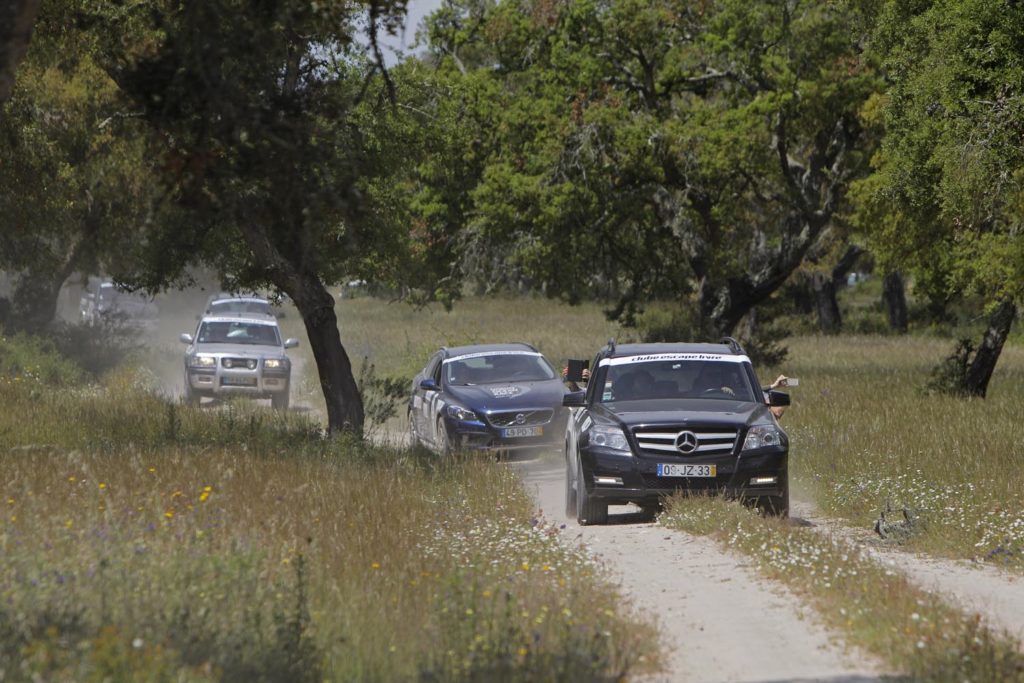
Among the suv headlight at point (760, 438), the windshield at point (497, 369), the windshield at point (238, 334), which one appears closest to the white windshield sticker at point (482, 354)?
the windshield at point (497, 369)

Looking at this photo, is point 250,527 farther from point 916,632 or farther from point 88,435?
point 88,435

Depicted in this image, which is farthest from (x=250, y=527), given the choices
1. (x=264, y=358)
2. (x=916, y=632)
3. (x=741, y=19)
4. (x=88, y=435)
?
(x=741, y=19)

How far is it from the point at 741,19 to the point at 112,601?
88.1 feet

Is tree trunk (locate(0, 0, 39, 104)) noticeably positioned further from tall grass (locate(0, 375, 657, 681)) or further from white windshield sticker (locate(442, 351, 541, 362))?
white windshield sticker (locate(442, 351, 541, 362))

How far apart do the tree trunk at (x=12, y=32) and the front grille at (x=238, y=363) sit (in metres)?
22.6

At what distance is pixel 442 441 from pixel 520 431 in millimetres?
1069

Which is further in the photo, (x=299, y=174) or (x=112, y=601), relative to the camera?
(x=299, y=174)

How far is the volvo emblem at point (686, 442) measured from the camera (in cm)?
1403

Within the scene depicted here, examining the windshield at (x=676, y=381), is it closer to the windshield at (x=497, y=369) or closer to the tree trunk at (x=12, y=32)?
the windshield at (x=497, y=369)

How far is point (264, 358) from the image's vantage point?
30969 millimetres

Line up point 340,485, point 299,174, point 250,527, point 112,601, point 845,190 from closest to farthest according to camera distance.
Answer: point 112,601, point 299,174, point 250,527, point 340,485, point 845,190

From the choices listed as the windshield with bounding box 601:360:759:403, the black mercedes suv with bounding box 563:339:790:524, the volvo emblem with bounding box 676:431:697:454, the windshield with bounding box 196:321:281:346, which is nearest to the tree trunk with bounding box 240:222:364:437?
the windshield with bounding box 601:360:759:403

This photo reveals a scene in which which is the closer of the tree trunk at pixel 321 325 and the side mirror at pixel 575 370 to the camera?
the side mirror at pixel 575 370

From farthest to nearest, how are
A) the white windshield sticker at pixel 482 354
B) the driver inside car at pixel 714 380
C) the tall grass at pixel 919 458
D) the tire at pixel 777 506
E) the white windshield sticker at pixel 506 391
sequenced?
the white windshield sticker at pixel 482 354, the white windshield sticker at pixel 506 391, the driver inside car at pixel 714 380, the tire at pixel 777 506, the tall grass at pixel 919 458
